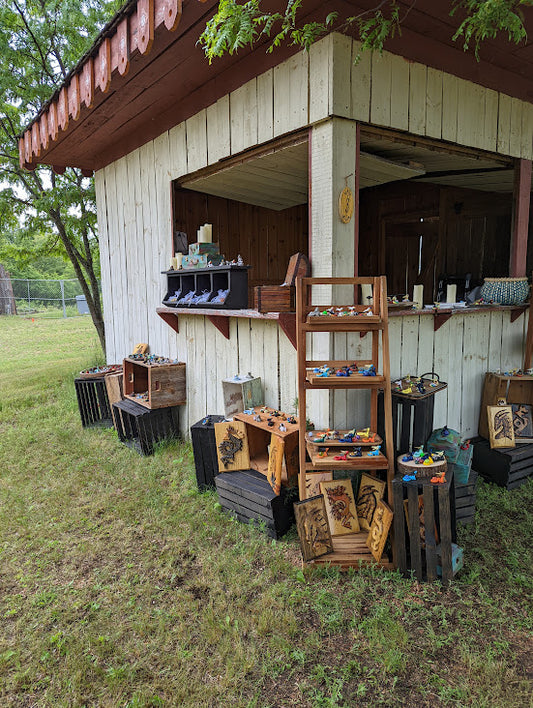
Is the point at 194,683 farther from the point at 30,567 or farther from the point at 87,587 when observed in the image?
the point at 30,567

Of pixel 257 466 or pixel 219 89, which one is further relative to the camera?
pixel 219 89

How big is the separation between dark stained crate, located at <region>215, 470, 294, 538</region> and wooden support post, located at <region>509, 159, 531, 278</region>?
3083 mm

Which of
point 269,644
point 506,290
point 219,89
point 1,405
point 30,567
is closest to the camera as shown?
point 269,644

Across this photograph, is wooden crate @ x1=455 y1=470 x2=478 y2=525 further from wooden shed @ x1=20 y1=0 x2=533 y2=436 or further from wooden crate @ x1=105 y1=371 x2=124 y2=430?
wooden crate @ x1=105 y1=371 x2=124 y2=430

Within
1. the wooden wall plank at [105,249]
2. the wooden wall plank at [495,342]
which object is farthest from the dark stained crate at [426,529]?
the wooden wall plank at [105,249]

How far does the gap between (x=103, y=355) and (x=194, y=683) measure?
7.54m

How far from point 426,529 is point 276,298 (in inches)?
65.6

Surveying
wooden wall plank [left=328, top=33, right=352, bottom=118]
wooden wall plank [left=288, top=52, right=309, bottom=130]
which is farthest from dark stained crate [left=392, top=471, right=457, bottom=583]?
wooden wall plank [left=288, top=52, right=309, bottom=130]

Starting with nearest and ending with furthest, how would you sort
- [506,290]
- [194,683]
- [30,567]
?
[194,683] < [30,567] < [506,290]

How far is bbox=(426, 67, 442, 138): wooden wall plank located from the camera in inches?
129

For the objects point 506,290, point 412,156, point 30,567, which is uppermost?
point 412,156

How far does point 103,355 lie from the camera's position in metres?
8.73

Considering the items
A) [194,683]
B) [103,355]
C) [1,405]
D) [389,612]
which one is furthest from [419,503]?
[103,355]

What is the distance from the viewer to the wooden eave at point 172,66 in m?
2.76
